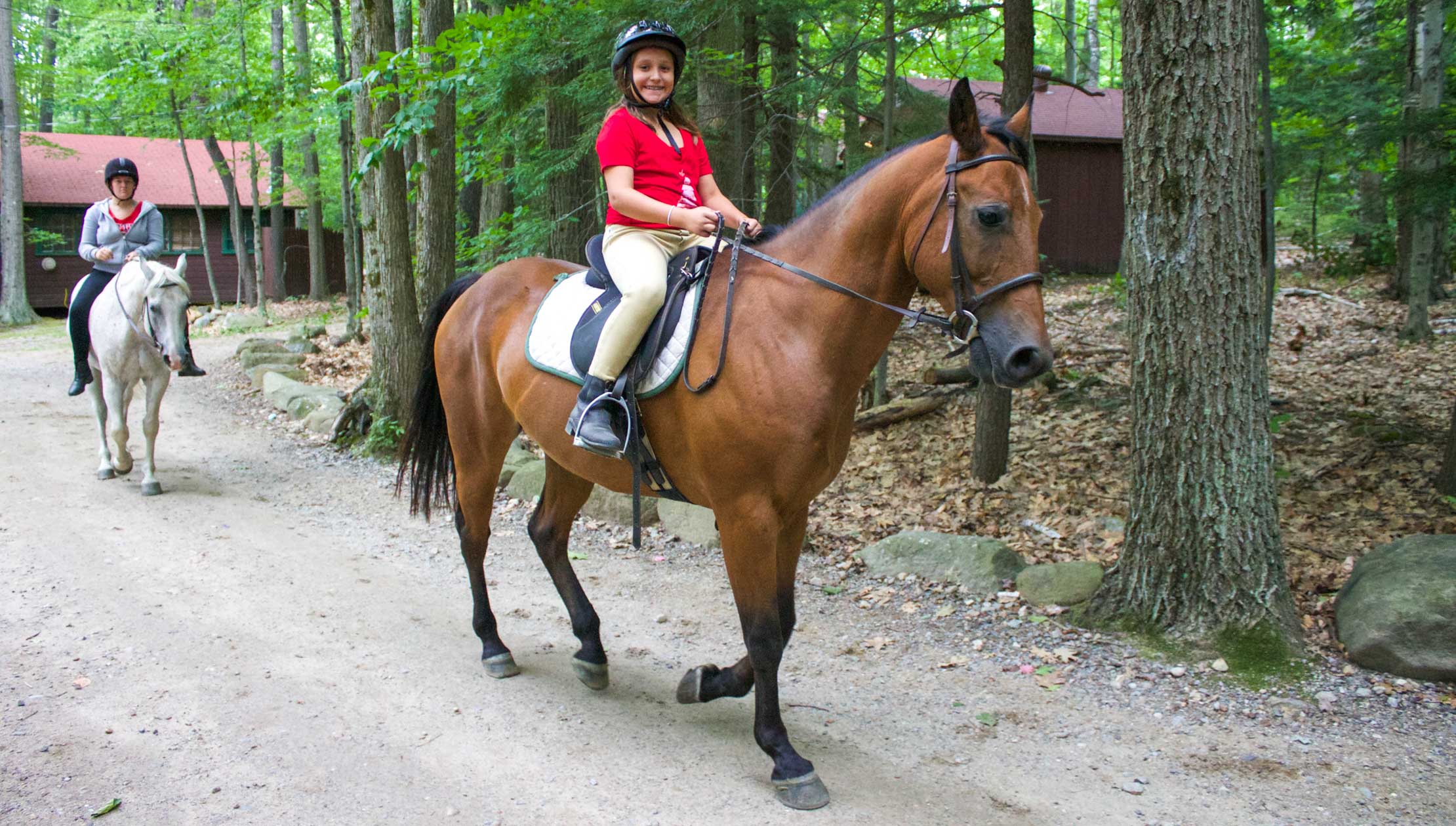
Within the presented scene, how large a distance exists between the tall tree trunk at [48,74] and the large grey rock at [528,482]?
26.5 m

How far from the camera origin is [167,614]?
5219 millimetres

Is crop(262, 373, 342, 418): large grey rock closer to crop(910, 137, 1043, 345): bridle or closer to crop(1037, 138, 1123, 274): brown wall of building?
crop(910, 137, 1043, 345): bridle

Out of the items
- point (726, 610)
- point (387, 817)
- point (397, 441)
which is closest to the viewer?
point (387, 817)

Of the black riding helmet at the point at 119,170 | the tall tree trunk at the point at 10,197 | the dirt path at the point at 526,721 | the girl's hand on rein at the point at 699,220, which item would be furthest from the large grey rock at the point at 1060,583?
the tall tree trunk at the point at 10,197

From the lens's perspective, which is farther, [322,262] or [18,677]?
[322,262]

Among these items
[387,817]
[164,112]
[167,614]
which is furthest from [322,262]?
[387,817]

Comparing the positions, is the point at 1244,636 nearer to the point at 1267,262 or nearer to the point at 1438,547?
the point at 1438,547

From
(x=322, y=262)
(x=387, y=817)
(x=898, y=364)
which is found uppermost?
(x=322, y=262)

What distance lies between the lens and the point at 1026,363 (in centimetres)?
295

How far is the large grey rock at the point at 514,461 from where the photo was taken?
820 centimetres

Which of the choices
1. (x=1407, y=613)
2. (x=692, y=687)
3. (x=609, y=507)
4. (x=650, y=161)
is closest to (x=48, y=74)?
(x=609, y=507)

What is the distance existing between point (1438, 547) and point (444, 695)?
15.7ft

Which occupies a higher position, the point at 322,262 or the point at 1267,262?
the point at 322,262

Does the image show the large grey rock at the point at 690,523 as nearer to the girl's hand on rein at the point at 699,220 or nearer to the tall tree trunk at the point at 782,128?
the girl's hand on rein at the point at 699,220
